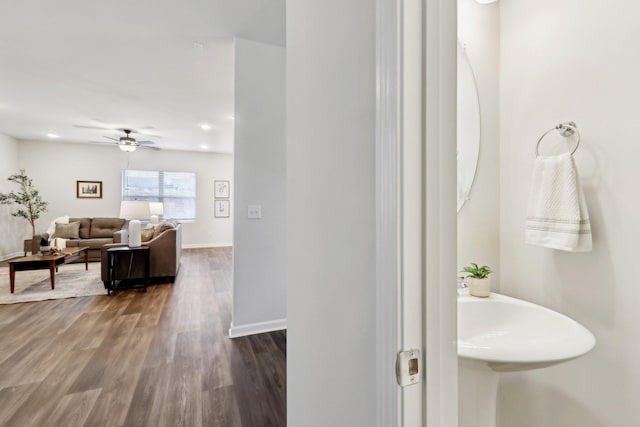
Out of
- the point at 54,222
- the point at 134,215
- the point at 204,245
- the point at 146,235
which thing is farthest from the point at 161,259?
the point at 204,245

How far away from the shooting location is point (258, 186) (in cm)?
278

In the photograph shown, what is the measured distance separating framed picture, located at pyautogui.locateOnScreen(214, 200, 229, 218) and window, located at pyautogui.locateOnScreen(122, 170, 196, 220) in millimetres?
582

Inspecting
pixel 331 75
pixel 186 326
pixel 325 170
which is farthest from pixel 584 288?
pixel 186 326

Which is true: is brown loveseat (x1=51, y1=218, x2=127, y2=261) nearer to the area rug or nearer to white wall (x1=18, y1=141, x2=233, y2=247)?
the area rug

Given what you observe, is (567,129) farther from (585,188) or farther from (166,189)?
(166,189)

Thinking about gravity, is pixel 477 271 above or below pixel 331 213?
below

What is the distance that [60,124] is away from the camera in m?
5.37

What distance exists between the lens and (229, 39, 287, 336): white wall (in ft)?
8.88

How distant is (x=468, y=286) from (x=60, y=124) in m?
6.97

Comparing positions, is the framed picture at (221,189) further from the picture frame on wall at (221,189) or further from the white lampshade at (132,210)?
the white lampshade at (132,210)

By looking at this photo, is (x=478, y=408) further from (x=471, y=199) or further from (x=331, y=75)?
(x=331, y=75)

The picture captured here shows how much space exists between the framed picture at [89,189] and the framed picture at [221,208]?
264 cm

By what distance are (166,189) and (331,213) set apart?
8.00m

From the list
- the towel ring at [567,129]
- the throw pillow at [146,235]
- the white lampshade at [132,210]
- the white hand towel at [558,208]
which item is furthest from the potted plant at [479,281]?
the throw pillow at [146,235]
